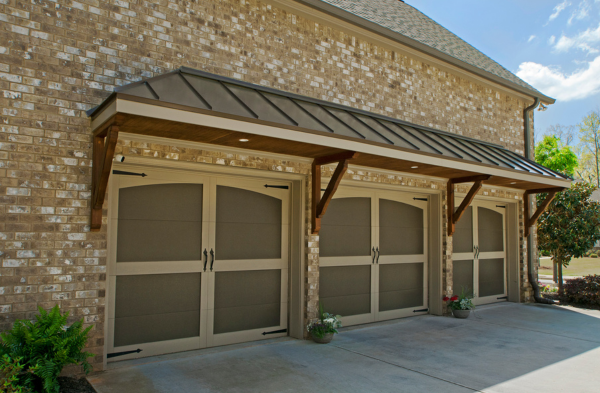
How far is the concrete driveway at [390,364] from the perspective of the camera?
15.4ft

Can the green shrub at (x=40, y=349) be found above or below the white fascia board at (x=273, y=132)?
below

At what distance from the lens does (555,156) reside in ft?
60.8

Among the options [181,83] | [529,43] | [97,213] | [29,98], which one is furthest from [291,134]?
[529,43]

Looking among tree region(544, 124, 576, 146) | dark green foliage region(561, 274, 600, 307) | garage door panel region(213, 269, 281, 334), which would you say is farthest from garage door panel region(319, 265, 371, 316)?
tree region(544, 124, 576, 146)

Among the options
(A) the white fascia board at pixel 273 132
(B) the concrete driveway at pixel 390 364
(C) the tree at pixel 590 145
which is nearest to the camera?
(A) the white fascia board at pixel 273 132

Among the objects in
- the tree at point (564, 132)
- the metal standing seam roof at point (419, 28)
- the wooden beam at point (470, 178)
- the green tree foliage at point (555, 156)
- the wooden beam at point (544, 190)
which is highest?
the tree at point (564, 132)

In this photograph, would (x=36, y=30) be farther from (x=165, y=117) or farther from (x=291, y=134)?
(x=291, y=134)

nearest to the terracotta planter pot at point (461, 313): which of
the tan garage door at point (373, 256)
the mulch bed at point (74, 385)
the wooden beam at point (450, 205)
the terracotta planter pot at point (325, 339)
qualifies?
the tan garage door at point (373, 256)

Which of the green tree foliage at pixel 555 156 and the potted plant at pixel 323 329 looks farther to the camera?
the green tree foliage at pixel 555 156

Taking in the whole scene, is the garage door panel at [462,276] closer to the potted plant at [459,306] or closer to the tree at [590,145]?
the potted plant at [459,306]

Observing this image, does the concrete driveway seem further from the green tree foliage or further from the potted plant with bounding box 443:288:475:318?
the green tree foliage

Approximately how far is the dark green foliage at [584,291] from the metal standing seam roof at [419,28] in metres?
4.71

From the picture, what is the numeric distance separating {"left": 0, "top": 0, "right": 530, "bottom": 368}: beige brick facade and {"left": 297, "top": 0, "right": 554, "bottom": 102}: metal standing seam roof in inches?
103

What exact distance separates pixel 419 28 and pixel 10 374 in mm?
10001
